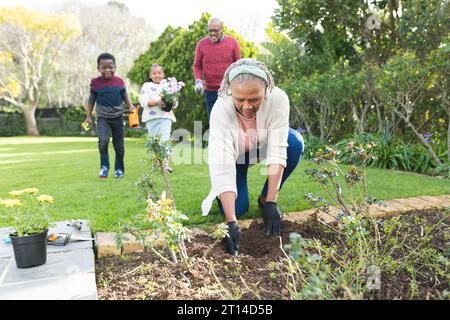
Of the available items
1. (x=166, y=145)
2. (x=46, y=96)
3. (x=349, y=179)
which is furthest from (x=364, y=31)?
(x=46, y=96)

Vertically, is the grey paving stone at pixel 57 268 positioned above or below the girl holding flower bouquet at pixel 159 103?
below

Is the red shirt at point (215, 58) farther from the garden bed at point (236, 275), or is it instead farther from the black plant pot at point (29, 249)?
the black plant pot at point (29, 249)

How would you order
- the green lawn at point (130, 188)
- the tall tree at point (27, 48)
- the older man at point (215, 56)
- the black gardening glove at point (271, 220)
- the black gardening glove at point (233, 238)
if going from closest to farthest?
the black gardening glove at point (233, 238) → the black gardening glove at point (271, 220) → the green lawn at point (130, 188) → the older man at point (215, 56) → the tall tree at point (27, 48)

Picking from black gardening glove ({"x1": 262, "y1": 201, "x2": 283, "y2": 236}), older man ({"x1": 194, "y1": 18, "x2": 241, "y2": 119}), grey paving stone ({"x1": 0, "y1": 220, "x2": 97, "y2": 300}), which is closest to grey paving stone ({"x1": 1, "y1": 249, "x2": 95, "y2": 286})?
grey paving stone ({"x1": 0, "y1": 220, "x2": 97, "y2": 300})

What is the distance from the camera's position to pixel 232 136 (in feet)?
7.90

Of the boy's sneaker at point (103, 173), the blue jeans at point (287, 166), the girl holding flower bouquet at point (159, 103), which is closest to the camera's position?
the blue jeans at point (287, 166)

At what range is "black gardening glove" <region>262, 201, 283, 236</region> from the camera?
2.32 m

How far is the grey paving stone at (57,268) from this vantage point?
1.77 metres

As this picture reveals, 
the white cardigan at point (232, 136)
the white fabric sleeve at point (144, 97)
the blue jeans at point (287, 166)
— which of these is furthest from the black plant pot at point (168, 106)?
the white cardigan at point (232, 136)

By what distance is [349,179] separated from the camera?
225 cm

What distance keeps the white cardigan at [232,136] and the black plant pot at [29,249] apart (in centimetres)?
95


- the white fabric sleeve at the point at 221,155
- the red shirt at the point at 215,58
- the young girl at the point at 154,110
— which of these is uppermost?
the red shirt at the point at 215,58
